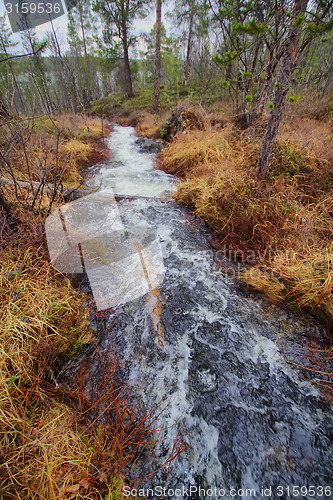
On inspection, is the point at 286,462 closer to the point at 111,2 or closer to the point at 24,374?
the point at 24,374

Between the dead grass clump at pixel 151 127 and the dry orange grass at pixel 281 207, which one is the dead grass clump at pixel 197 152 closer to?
the dry orange grass at pixel 281 207

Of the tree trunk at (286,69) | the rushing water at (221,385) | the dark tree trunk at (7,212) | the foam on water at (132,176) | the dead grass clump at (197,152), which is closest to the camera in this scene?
the rushing water at (221,385)

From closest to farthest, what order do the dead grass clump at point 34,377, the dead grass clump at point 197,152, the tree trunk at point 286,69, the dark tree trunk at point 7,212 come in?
the dead grass clump at point 34,377, the tree trunk at point 286,69, the dark tree trunk at point 7,212, the dead grass clump at point 197,152

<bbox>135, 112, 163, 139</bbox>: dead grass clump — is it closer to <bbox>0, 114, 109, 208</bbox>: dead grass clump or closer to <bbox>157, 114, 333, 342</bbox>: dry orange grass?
<bbox>0, 114, 109, 208</bbox>: dead grass clump

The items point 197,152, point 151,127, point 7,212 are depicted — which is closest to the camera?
point 7,212

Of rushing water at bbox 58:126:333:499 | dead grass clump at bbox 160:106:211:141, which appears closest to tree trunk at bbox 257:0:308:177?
rushing water at bbox 58:126:333:499

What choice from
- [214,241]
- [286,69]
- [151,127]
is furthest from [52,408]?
[151,127]

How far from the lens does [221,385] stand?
6.50 feet

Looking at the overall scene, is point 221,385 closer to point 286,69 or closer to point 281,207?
point 281,207

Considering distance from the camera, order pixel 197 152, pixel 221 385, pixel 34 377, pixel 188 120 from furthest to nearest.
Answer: pixel 188 120, pixel 197 152, pixel 221 385, pixel 34 377

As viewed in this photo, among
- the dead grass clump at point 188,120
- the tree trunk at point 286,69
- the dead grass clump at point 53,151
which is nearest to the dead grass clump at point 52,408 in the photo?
the dead grass clump at point 53,151

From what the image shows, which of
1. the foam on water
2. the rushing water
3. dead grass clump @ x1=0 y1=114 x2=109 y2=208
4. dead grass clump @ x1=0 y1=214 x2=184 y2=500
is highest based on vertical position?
dead grass clump @ x1=0 y1=114 x2=109 y2=208

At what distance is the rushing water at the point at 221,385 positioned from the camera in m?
1.52

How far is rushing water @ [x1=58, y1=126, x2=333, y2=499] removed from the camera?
1519 mm
